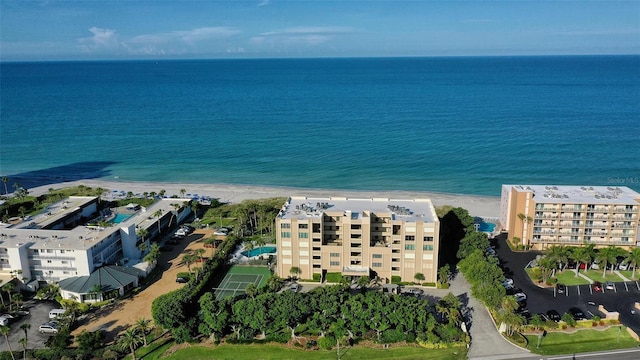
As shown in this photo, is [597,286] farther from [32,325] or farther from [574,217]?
[32,325]

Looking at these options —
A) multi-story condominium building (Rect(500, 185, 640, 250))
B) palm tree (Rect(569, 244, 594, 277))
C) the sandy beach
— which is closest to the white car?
palm tree (Rect(569, 244, 594, 277))

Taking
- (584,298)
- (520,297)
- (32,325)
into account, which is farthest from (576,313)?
(32,325)

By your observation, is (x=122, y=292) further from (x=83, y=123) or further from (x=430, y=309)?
(x=83, y=123)

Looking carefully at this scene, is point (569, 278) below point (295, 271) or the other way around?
below

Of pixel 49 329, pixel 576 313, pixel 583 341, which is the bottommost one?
pixel 583 341

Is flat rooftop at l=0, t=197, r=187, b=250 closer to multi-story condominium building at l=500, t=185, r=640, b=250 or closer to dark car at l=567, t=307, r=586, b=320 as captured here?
multi-story condominium building at l=500, t=185, r=640, b=250

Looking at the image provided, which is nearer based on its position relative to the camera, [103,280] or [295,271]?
[103,280]

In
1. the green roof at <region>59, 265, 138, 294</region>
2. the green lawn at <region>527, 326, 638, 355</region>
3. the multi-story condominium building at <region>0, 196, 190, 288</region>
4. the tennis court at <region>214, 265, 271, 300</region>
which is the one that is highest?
the multi-story condominium building at <region>0, 196, 190, 288</region>

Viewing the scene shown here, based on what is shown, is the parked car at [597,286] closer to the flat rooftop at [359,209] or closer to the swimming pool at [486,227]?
the swimming pool at [486,227]
